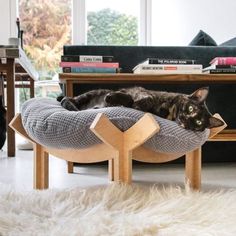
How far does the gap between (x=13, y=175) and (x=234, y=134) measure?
3.42 ft

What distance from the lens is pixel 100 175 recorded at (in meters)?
1.83

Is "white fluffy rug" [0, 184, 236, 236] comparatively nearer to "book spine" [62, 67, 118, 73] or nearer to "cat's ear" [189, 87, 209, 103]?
"cat's ear" [189, 87, 209, 103]

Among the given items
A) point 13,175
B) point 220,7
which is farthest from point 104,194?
point 220,7

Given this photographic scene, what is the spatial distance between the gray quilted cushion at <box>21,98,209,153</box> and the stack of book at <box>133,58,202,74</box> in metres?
0.66

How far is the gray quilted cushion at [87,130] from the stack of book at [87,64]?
0.62m

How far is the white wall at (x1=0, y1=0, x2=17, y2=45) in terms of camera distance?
421 cm

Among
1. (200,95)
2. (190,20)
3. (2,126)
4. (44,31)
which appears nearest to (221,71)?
(200,95)

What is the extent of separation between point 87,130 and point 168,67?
2.73ft

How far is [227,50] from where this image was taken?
2113mm

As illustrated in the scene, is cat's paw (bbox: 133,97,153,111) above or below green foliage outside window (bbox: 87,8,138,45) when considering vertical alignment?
below

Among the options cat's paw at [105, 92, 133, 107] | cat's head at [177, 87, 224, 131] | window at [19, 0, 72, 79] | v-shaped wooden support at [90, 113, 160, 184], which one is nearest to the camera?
v-shaped wooden support at [90, 113, 160, 184]

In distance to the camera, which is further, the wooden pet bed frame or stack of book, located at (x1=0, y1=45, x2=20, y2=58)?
stack of book, located at (x1=0, y1=45, x2=20, y2=58)

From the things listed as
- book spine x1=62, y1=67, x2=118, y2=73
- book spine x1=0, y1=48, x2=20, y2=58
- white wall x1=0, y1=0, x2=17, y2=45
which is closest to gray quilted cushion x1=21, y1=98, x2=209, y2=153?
book spine x1=62, y1=67, x2=118, y2=73

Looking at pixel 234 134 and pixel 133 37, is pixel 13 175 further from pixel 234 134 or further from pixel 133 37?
pixel 133 37
